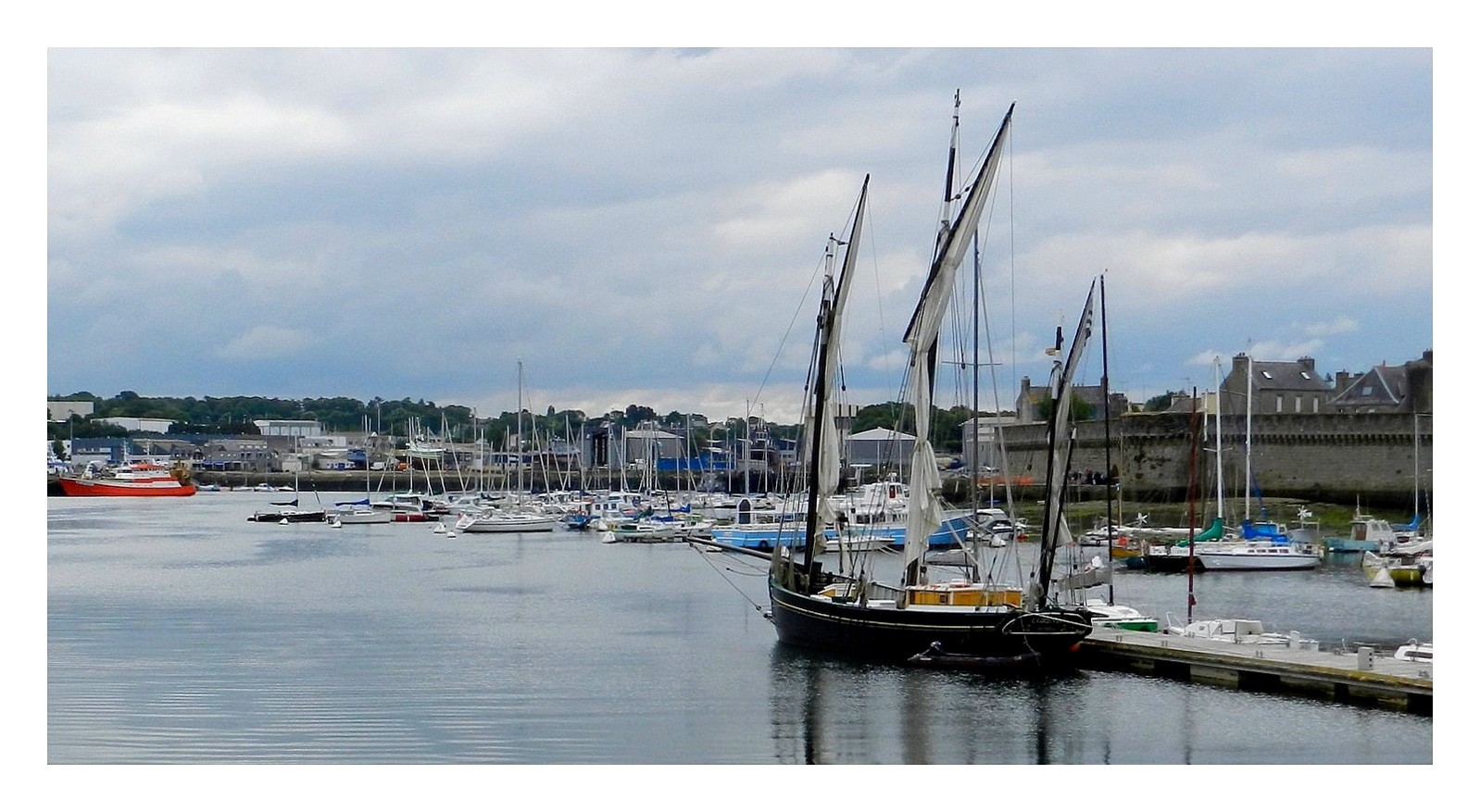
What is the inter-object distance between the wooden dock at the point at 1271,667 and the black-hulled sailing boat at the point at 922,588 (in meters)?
1.25

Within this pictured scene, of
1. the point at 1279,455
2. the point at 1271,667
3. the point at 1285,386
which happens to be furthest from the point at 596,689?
the point at 1285,386

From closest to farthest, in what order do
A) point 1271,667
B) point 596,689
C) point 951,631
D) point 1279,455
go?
point 1271,667
point 596,689
point 951,631
point 1279,455

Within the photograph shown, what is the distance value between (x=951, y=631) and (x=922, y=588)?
5.38 ft

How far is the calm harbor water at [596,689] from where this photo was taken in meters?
26.3

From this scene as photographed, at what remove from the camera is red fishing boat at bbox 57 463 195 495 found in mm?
176125

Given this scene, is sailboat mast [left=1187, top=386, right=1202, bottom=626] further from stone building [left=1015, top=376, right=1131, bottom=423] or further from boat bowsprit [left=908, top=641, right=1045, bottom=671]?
stone building [left=1015, top=376, right=1131, bottom=423]

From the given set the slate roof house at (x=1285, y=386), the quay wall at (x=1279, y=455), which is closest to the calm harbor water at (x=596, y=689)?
the quay wall at (x=1279, y=455)

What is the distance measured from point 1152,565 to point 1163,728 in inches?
1584

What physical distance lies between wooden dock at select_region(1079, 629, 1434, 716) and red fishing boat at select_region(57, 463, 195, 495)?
160 metres

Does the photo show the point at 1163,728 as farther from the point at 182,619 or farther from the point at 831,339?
the point at 182,619

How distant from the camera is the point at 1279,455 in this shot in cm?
9025

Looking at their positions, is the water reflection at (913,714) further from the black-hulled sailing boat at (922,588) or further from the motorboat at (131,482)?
the motorboat at (131,482)

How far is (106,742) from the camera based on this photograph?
26.8 metres

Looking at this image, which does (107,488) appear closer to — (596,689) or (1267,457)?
(1267,457)
